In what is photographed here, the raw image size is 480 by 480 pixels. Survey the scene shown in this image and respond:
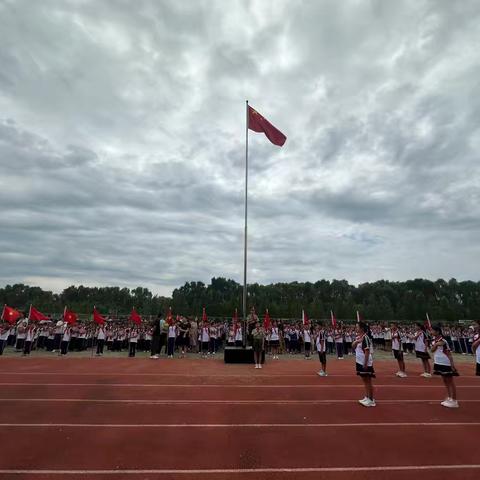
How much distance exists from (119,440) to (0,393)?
21.2 feet

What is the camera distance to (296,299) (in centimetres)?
9238

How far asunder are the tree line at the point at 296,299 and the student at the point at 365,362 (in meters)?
58.0

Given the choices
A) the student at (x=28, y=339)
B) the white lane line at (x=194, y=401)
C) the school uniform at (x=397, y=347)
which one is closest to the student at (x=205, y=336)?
the student at (x=28, y=339)

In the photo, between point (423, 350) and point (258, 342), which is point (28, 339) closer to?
point (258, 342)

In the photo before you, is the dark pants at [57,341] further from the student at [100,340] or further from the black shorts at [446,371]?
the black shorts at [446,371]

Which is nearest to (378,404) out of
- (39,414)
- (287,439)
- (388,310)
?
(287,439)

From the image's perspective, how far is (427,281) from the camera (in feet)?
367

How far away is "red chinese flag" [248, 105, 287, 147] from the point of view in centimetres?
2114

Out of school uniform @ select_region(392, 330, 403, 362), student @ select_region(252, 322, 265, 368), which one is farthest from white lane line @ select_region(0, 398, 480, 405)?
student @ select_region(252, 322, 265, 368)

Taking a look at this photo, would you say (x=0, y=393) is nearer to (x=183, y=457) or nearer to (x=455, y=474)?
(x=183, y=457)

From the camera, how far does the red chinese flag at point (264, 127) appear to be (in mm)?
21141

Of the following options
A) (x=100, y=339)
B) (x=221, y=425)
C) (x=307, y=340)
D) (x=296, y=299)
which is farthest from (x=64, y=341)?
(x=296, y=299)

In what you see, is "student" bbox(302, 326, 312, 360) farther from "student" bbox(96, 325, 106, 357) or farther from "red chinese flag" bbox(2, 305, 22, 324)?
"red chinese flag" bbox(2, 305, 22, 324)

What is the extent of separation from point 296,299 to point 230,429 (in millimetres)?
86975
